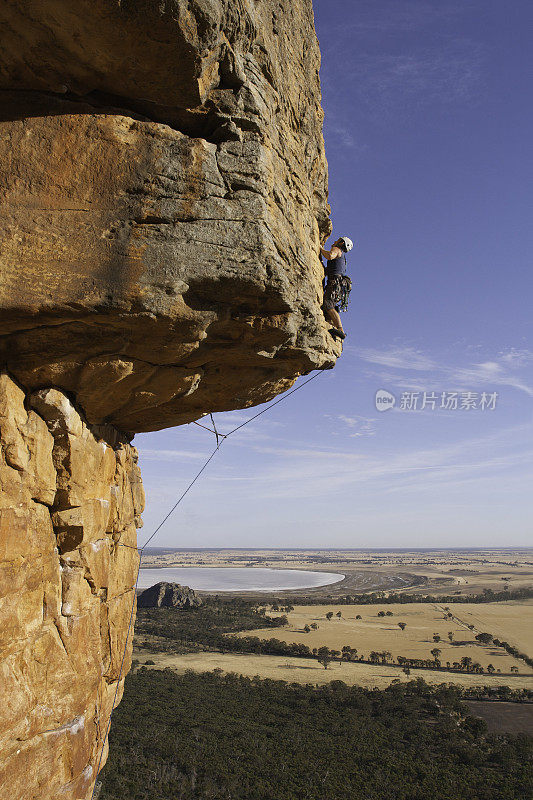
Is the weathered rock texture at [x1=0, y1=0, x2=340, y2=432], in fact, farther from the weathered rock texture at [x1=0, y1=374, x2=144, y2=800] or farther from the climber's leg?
the climber's leg

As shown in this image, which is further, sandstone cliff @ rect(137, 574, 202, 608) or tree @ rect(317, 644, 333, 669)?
sandstone cliff @ rect(137, 574, 202, 608)

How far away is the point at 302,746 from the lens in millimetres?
29359

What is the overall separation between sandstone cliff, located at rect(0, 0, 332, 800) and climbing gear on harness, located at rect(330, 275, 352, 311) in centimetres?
156

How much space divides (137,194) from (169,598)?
271ft

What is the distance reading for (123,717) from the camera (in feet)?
103

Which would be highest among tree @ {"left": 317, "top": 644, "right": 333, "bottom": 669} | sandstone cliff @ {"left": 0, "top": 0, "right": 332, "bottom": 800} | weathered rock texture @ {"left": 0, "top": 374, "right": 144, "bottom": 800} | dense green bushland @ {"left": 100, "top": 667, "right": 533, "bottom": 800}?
sandstone cliff @ {"left": 0, "top": 0, "right": 332, "bottom": 800}

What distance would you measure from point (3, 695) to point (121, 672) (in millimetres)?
3477

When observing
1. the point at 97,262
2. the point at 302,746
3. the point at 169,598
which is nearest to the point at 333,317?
the point at 97,262

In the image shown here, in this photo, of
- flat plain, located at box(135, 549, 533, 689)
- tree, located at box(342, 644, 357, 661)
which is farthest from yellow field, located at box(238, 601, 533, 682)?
tree, located at box(342, 644, 357, 661)

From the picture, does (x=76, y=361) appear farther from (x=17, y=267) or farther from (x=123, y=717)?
(x=123, y=717)

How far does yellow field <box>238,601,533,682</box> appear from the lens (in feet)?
182

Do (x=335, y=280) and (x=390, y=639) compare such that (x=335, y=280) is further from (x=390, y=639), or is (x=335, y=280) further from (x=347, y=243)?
(x=390, y=639)

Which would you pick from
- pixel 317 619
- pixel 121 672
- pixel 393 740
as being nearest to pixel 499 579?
Result: pixel 317 619

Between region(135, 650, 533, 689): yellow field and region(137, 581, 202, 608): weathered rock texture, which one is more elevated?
region(135, 650, 533, 689): yellow field
